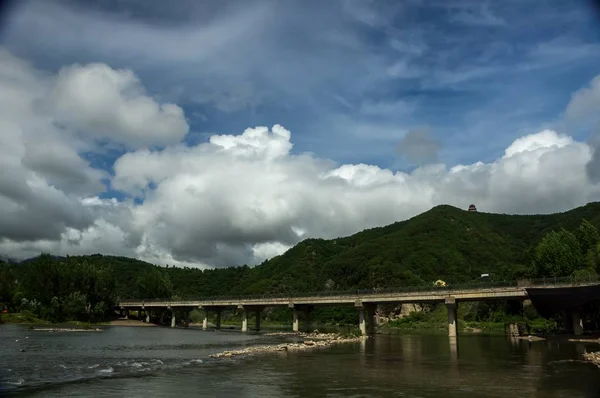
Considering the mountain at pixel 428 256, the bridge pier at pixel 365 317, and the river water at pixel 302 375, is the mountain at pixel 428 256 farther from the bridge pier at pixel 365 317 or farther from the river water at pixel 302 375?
the river water at pixel 302 375

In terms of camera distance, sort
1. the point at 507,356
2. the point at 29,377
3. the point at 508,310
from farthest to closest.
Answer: the point at 508,310, the point at 507,356, the point at 29,377

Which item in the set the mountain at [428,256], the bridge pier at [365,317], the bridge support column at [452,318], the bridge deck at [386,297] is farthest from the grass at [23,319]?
the bridge support column at [452,318]

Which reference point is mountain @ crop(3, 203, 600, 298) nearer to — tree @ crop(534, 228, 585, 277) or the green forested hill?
the green forested hill

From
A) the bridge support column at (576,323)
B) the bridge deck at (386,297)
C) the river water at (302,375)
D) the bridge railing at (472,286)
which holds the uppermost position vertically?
the bridge railing at (472,286)

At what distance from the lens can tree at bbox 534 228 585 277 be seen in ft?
237

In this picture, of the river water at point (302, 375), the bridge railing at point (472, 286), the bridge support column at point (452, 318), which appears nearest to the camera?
the river water at point (302, 375)

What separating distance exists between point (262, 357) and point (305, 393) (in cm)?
1796

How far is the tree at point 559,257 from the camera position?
237 feet

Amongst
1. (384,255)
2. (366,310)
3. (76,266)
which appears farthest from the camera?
(384,255)

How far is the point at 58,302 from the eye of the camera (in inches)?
4139

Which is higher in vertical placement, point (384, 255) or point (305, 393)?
point (384, 255)

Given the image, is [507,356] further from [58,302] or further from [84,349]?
[58,302]

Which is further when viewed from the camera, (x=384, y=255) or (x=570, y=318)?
(x=384, y=255)

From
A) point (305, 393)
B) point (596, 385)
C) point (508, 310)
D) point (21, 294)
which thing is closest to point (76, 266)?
point (21, 294)
